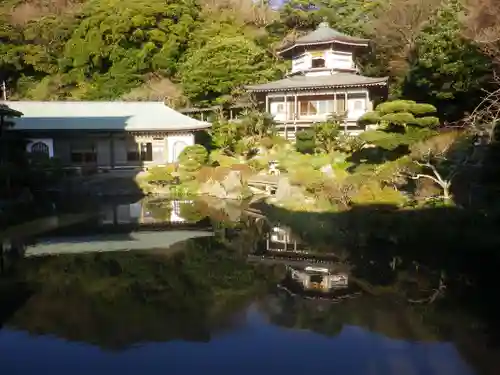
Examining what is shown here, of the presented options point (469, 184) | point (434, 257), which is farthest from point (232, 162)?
point (434, 257)

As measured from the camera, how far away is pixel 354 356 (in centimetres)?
791

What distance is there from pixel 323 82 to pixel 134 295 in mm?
21147

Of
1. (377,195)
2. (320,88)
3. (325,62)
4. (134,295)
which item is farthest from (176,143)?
(134,295)

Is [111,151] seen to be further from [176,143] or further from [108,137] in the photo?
[176,143]

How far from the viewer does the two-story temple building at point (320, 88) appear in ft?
94.5

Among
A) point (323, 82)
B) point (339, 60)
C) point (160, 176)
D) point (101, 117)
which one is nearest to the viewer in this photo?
point (160, 176)

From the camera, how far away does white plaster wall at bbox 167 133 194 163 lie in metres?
29.7

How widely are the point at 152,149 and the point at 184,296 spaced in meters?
20.2

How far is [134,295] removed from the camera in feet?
35.5

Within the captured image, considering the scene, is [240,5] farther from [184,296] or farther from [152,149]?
[184,296]

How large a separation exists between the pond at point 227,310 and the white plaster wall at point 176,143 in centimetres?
1408

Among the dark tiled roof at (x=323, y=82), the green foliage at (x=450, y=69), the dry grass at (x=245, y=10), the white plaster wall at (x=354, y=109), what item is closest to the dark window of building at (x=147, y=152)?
the dark tiled roof at (x=323, y=82)

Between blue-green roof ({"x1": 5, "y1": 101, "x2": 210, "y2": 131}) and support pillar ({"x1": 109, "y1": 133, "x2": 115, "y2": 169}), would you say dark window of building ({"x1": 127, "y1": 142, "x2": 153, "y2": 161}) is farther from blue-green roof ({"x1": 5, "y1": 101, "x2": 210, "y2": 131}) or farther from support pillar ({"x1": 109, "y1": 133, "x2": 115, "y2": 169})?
blue-green roof ({"x1": 5, "y1": 101, "x2": 210, "y2": 131})

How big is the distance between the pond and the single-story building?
13.7 metres
